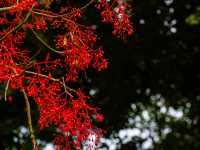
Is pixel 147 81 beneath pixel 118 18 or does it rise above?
beneath

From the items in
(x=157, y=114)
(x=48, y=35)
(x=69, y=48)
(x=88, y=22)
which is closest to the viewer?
(x=69, y=48)


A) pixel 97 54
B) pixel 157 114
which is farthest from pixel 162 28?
pixel 97 54

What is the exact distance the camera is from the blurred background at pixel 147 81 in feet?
30.7

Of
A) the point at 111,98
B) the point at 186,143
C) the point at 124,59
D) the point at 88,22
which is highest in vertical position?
the point at 88,22

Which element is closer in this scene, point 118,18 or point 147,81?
point 118,18

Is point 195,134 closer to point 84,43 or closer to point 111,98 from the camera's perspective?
point 111,98

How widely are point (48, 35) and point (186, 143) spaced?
428cm

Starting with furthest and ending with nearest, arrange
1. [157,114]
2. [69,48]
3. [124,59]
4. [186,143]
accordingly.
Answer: [157,114]
[186,143]
[124,59]
[69,48]

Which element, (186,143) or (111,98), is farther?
(186,143)

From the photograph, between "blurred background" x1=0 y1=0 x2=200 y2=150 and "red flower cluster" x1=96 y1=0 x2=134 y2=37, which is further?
"blurred background" x1=0 y1=0 x2=200 y2=150

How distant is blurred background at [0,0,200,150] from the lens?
937 centimetres

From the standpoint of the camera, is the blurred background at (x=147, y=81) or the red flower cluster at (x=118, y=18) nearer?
the red flower cluster at (x=118, y=18)

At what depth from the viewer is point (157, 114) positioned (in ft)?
37.5

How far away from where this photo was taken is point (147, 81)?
10.2m
